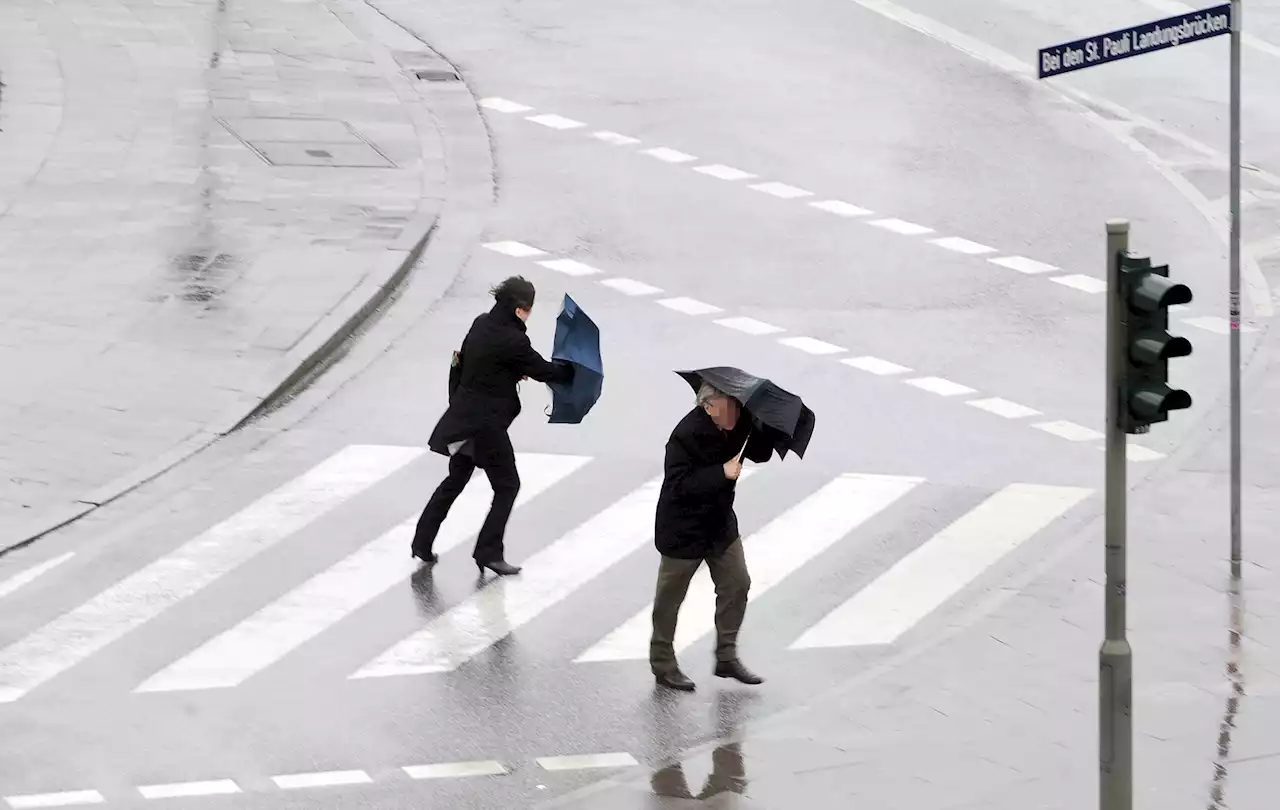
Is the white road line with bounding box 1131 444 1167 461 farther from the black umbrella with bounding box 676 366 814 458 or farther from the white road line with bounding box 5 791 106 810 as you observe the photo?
the white road line with bounding box 5 791 106 810

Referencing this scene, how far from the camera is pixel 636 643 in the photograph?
46.9 ft

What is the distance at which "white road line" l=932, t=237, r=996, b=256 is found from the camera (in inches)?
893

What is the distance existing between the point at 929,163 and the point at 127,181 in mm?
9077

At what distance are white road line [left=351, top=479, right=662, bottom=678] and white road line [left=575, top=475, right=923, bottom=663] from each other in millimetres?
681

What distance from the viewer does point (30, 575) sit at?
606 inches

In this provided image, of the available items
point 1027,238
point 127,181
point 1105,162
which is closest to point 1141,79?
point 1105,162

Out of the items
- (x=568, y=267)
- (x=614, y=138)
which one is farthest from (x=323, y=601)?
(x=614, y=138)

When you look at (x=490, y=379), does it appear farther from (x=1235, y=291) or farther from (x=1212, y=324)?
(x=1212, y=324)

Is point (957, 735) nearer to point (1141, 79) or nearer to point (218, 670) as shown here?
point (218, 670)

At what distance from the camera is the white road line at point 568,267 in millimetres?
21781

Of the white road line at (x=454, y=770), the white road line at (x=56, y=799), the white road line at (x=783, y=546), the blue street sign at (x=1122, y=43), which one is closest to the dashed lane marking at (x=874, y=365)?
the white road line at (x=783, y=546)

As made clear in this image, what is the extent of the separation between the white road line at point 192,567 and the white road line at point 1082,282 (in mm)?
7519

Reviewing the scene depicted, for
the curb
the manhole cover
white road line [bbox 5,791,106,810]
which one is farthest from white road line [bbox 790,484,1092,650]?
the manhole cover

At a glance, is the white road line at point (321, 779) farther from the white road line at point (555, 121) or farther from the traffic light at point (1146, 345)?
the white road line at point (555, 121)
